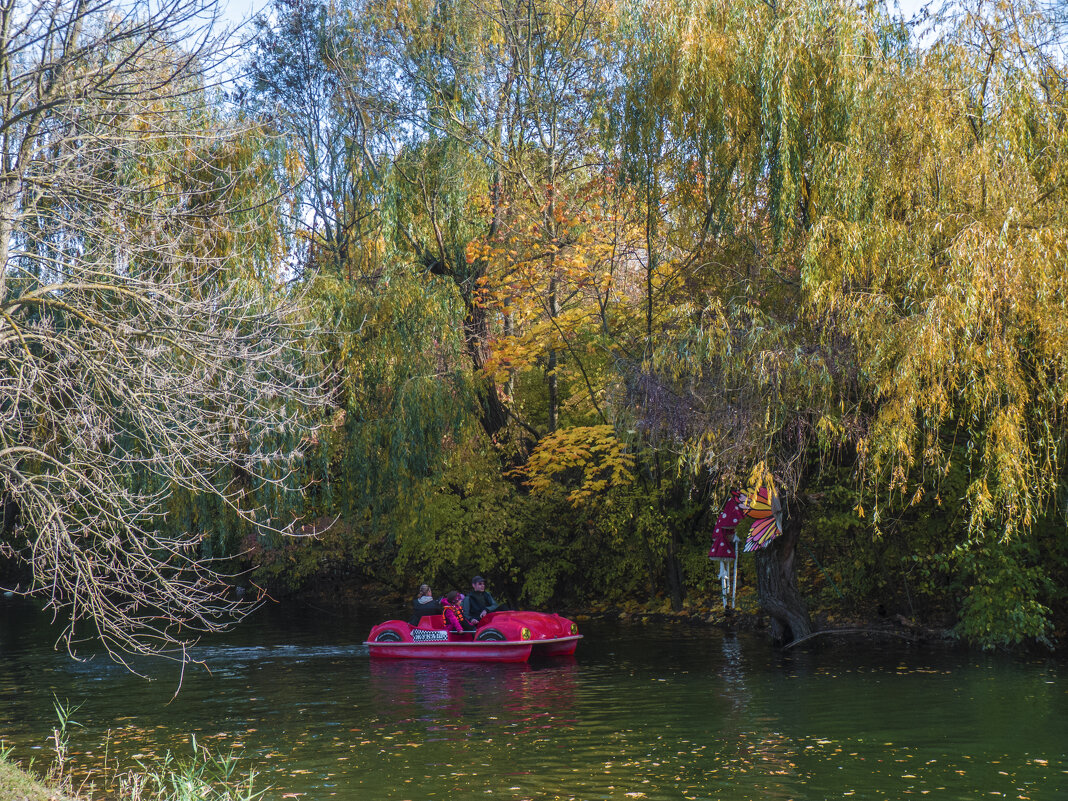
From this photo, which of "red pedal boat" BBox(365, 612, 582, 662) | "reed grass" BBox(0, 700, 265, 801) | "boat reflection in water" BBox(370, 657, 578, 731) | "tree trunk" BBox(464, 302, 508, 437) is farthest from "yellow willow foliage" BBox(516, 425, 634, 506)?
"reed grass" BBox(0, 700, 265, 801)

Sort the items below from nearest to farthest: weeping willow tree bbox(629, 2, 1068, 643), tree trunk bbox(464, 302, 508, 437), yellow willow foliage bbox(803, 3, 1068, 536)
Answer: yellow willow foliage bbox(803, 3, 1068, 536), weeping willow tree bbox(629, 2, 1068, 643), tree trunk bbox(464, 302, 508, 437)

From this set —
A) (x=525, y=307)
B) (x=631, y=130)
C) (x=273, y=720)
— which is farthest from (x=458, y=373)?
(x=273, y=720)

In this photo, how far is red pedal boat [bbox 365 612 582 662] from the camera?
14.8 meters

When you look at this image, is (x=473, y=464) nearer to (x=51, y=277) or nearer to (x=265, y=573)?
(x=265, y=573)

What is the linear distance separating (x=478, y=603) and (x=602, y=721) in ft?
20.0

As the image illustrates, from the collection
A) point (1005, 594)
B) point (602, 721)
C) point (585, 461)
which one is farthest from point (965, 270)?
point (585, 461)

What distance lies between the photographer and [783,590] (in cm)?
1506

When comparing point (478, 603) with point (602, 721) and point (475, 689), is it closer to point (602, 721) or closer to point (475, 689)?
point (475, 689)

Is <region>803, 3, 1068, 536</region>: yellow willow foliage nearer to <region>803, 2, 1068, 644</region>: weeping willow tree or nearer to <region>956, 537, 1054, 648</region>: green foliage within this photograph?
<region>803, 2, 1068, 644</region>: weeping willow tree

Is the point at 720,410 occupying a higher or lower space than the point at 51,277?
lower

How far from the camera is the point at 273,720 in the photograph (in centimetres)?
1049

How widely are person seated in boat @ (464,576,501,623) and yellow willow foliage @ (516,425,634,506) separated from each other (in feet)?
11.8

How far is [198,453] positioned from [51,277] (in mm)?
5721

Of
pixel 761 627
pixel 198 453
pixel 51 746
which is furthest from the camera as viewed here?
pixel 761 627
